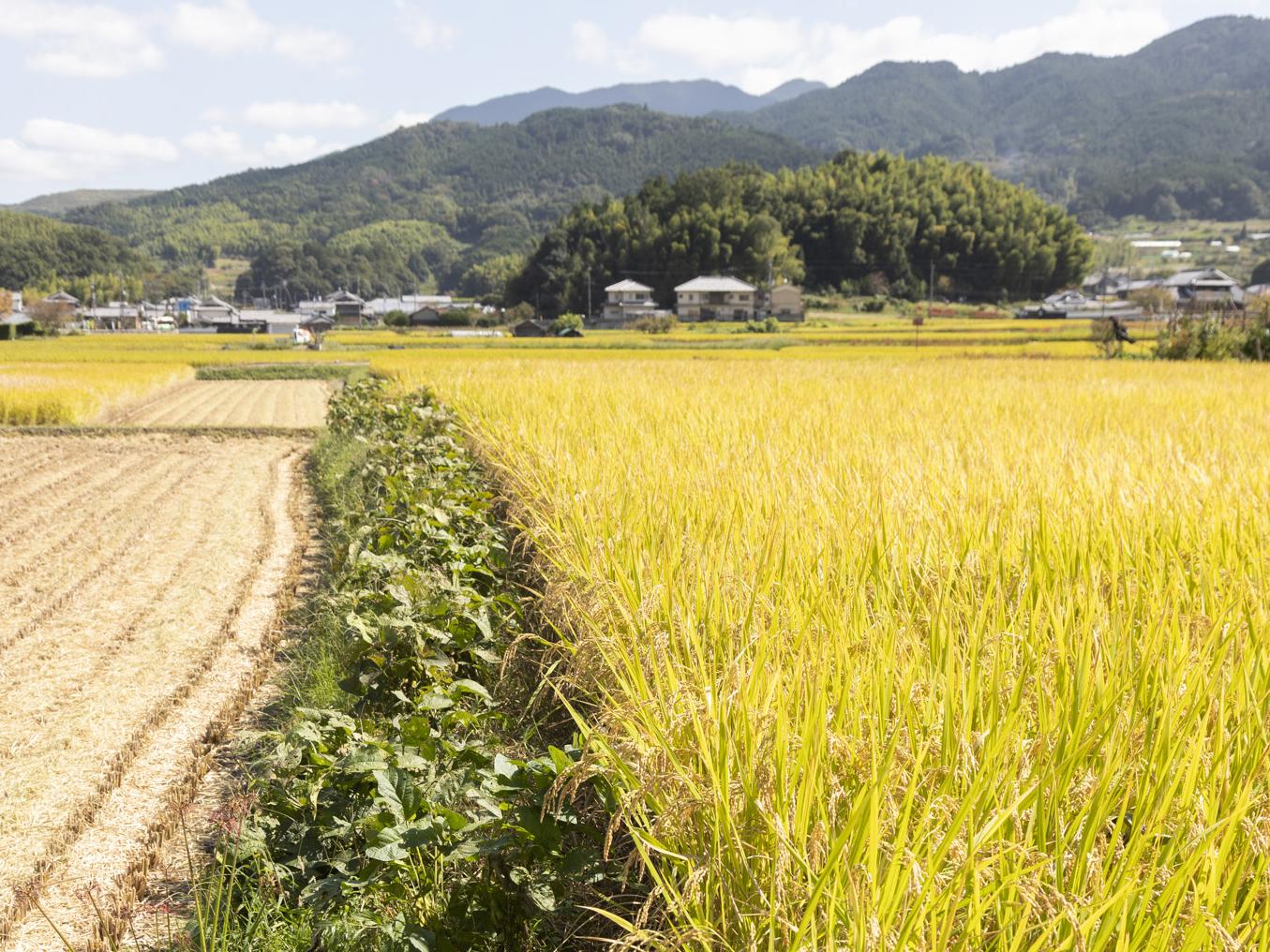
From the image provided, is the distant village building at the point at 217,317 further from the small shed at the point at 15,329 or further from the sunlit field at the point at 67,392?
the sunlit field at the point at 67,392

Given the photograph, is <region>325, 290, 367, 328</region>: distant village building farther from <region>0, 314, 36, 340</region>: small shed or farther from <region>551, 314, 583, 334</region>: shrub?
<region>0, 314, 36, 340</region>: small shed

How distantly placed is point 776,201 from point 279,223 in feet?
→ 462

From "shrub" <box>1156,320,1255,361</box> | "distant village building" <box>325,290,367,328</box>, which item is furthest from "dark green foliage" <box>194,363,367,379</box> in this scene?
"distant village building" <box>325,290,367,328</box>

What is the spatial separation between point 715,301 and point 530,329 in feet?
56.3

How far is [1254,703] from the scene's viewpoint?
1.68 meters

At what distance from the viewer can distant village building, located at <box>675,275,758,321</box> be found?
73.9m

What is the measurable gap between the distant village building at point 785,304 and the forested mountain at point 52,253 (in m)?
101

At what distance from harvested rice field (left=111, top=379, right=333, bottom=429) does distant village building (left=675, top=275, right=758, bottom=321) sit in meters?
51.0

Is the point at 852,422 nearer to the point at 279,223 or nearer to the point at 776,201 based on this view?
the point at 776,201

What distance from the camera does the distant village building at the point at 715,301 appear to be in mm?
73938

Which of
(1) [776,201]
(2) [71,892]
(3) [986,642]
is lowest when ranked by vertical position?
(2) [71,892]

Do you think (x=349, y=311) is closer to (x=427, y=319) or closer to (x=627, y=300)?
(x=427, y=319)

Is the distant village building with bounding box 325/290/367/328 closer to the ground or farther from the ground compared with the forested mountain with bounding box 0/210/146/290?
closer to the ground

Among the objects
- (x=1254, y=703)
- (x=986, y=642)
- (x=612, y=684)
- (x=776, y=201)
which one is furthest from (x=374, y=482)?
(x=776, y=201)
